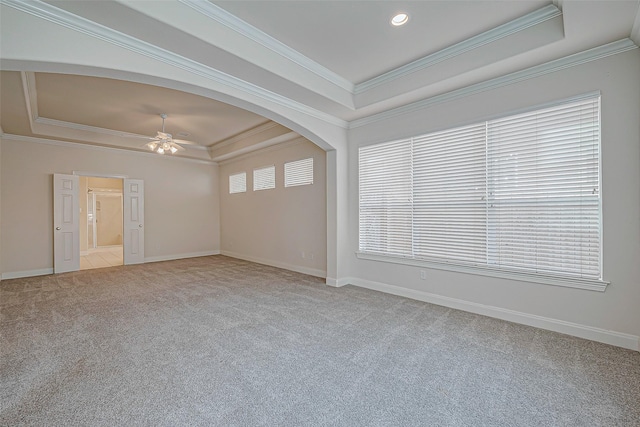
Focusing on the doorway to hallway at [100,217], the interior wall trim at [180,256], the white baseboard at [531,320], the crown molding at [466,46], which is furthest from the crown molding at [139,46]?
the doorway to hallway at [100,217]

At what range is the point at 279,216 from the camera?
20.9ft

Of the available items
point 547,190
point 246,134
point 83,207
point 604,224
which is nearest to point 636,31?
point 547,190

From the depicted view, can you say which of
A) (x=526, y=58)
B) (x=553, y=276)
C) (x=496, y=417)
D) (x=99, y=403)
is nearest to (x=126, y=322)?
(x=99, y=403)

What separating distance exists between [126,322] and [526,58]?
17.2ft

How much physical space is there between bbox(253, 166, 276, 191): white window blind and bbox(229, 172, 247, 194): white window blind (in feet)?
1.78

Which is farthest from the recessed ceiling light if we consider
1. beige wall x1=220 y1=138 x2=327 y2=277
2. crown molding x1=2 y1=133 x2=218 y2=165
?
crown molding x1=2 y1=133 x2=218 y2=165

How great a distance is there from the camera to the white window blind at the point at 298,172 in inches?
220

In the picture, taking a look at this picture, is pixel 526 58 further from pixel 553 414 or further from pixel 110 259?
pixel 110 259

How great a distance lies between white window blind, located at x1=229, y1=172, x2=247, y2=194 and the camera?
749 cm

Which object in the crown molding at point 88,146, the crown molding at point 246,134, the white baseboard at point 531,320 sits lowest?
the white baseboard at point 531,320

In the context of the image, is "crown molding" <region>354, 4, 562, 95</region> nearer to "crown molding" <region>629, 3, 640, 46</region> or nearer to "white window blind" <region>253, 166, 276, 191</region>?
"crown molding" <region>629, 3, 640, 46</region>

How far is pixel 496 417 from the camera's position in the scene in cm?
171

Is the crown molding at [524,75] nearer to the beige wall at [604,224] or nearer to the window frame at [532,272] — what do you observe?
the beige wall at [604,224]

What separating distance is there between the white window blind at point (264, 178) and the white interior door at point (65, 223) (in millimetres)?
3910
